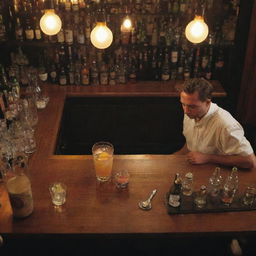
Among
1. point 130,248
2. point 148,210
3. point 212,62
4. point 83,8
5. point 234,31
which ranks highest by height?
point 83,8

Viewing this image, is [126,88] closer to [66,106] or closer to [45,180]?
[66,106]

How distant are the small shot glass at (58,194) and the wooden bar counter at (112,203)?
1.2 inches

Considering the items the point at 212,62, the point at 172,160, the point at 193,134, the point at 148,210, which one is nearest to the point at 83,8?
the point at 212,62

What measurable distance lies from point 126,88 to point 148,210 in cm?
229

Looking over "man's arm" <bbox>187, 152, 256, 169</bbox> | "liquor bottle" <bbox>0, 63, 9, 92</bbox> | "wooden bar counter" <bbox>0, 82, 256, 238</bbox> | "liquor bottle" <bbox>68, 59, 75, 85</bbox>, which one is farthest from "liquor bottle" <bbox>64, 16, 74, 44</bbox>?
"man's arm" <bbox>187, 152, 256, 169</bbox>

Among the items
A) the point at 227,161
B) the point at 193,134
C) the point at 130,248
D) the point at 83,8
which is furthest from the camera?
the point at 83,8

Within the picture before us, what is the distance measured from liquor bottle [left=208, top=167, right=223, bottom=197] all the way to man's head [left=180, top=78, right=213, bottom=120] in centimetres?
57

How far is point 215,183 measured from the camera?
2.02m

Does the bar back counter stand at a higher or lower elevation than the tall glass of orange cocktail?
lower

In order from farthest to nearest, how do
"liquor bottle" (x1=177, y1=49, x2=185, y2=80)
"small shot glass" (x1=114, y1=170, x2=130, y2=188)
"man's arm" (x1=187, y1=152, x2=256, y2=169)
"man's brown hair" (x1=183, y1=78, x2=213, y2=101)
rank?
"liquor bottle" (x1=177, y1=49, x2=185, y2=80)
"man's brown hair" (x1=183, y1=78, x2=213, y2=101)
"man's arm" (x1=187, y1=152, x2=256, y2=169)
"small shot glass" (x1=114, y1=170, x2=130, y2=188)

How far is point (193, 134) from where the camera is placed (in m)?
2.74

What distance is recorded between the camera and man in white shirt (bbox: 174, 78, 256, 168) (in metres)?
2.29

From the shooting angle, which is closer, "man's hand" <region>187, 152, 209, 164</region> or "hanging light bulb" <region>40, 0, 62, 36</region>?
"man's hand" <region>187, 152, 209, 164</region>

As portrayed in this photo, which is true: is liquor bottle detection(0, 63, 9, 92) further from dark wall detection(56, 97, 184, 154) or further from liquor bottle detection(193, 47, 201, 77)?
liquor bottle detection(193, 47, 201, 77)
